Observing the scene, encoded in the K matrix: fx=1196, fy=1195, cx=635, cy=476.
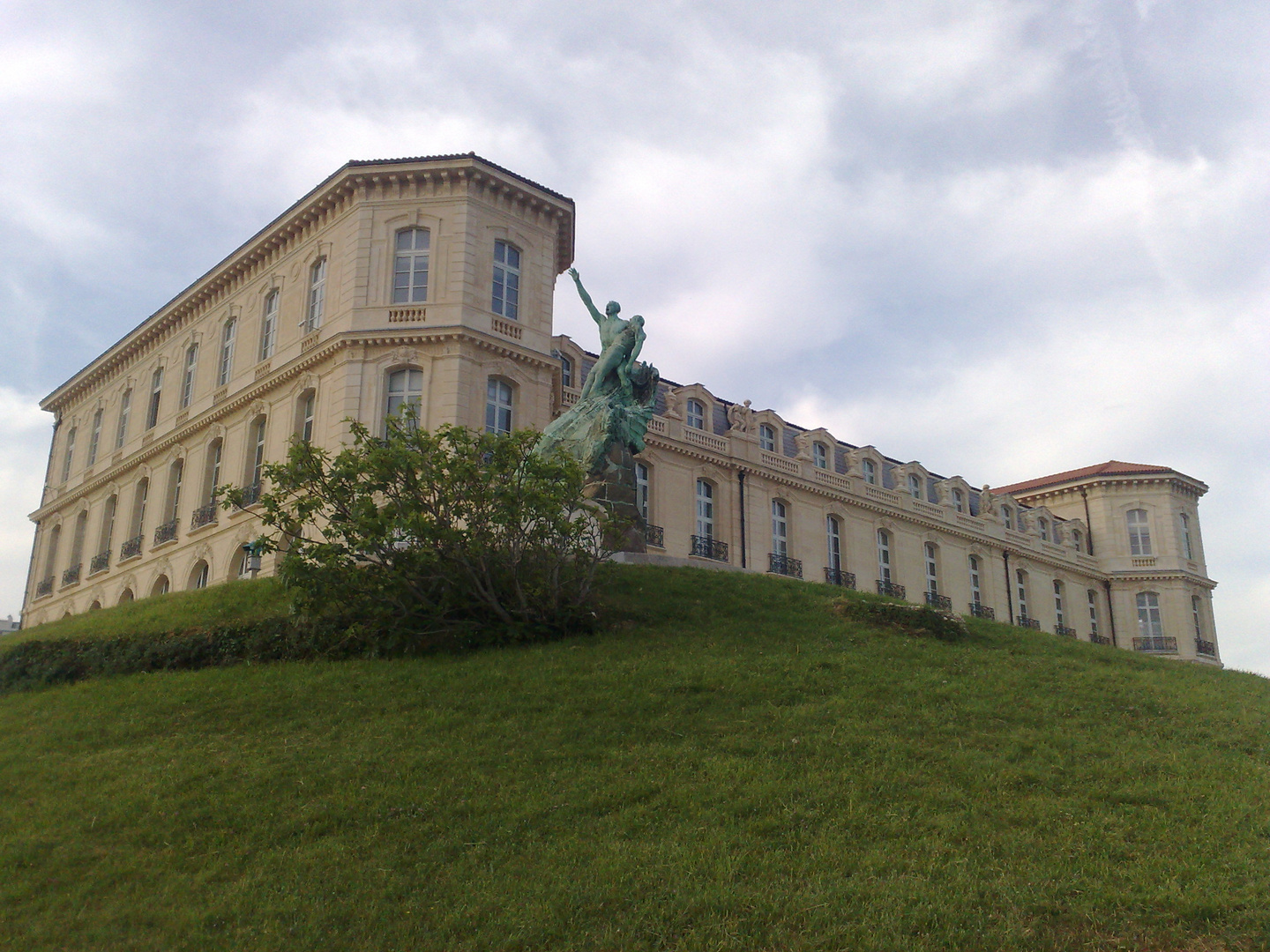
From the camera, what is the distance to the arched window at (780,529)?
142ft

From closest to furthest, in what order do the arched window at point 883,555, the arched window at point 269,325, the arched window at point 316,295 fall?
the arched window at point 316,295, the arched window at point 269,325, the arched window at point 883,555

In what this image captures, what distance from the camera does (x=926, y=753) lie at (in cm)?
1412

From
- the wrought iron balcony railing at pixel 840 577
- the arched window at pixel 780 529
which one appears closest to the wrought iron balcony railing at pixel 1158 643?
the wrought iron balcony railing at pixel 840 577

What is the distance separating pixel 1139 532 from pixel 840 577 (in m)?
21.2

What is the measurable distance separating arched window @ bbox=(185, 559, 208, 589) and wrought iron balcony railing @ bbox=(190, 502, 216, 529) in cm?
115

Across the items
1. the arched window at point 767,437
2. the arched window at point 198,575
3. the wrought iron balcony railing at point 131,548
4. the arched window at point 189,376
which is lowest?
the arched window at point 198,575

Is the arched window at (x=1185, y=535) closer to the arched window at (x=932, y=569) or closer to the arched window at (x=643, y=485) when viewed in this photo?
the arched window at (x=932, y=569)

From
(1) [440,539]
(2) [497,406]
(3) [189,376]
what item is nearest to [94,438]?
(3) [189,376]

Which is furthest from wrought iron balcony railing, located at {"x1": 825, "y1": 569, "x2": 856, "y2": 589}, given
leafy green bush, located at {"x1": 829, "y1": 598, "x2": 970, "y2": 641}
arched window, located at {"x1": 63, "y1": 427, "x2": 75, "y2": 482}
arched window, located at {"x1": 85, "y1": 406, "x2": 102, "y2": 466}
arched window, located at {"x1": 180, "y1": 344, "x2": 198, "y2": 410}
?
arched window, located at {"x1": 63, "y1": 427, "x2": 75, "y2": 482}

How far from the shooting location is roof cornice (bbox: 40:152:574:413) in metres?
34.5

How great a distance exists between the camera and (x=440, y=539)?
66.0ft

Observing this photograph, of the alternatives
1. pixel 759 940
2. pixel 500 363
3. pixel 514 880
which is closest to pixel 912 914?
pixel 759 940

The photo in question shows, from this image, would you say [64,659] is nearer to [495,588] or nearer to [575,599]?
[495,588]

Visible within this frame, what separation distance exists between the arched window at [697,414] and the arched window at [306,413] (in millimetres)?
13729
